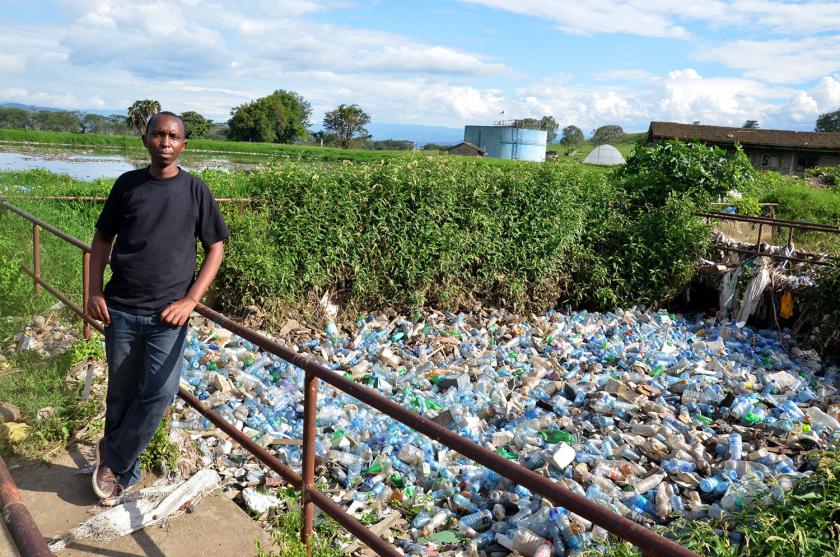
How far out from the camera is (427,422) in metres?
2.02

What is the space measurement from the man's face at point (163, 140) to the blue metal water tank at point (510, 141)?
70284 mm

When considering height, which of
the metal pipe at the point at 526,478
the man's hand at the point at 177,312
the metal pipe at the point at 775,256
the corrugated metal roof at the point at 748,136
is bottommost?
the metal pipe at the point at 775,256

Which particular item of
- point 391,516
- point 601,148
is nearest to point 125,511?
point 391,516

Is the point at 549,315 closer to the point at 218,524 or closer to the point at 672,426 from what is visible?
the point at 672,426

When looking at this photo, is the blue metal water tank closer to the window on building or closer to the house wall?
the house wall

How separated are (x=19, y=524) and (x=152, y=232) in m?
1.92

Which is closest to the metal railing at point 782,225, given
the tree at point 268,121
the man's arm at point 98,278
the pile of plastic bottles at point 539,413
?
the pile of plastic bottles at point 539,413

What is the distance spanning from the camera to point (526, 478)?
5.46 feet

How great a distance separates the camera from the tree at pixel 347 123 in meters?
86.7

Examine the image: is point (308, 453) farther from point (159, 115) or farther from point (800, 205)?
point (800, 205)

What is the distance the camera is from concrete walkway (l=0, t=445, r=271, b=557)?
2.86 meters

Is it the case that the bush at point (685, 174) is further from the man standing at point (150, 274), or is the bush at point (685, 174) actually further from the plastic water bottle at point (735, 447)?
the man standing at point (150, 274)

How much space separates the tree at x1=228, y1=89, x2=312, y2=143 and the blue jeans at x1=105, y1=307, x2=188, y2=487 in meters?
79.9

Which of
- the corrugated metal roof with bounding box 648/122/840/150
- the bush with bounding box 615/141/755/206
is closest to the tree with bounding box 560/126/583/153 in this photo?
the corrugated metal roof with bounding box 648/122/840/150
